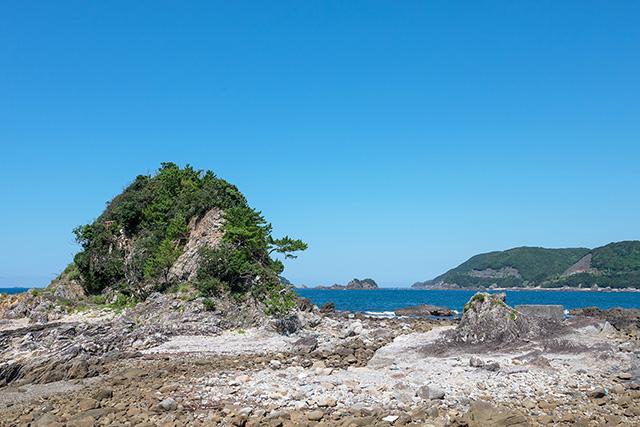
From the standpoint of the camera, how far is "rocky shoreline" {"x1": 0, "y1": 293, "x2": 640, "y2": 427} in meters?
11.4

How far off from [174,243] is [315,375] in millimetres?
20308

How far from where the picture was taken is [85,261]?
3148 centimetres

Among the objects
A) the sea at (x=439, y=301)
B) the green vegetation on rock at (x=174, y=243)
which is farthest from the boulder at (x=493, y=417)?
the sea at (x=439, y=301)

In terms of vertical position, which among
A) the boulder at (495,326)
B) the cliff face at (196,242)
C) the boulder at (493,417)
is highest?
the cliff face at (196,242)

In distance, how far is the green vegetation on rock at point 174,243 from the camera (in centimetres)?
2792

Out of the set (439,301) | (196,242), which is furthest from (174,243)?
(439,301)

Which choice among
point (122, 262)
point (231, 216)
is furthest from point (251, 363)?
point (122, 262)

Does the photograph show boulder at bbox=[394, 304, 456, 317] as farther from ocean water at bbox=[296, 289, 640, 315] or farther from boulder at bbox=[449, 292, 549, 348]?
boulder at bbox=[449, 292, 549, 348]

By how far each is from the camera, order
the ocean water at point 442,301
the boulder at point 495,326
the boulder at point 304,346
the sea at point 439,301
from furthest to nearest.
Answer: the ocean water at point 442,301 → the sea at point 439,301 → the boulder at point 304,346 → the boulder at point 495,326

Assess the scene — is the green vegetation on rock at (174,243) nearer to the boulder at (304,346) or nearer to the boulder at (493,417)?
the boulder at (304,346)

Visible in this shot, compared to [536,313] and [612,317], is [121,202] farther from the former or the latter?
[612,317]

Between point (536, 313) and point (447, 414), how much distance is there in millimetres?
15025

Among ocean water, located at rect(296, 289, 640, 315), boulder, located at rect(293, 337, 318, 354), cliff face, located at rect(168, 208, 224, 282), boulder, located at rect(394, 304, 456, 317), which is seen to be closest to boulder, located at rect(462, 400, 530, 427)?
boulder, located at rect(293, 337, 318, 354)

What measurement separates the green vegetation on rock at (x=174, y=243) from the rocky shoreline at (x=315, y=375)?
334cm
